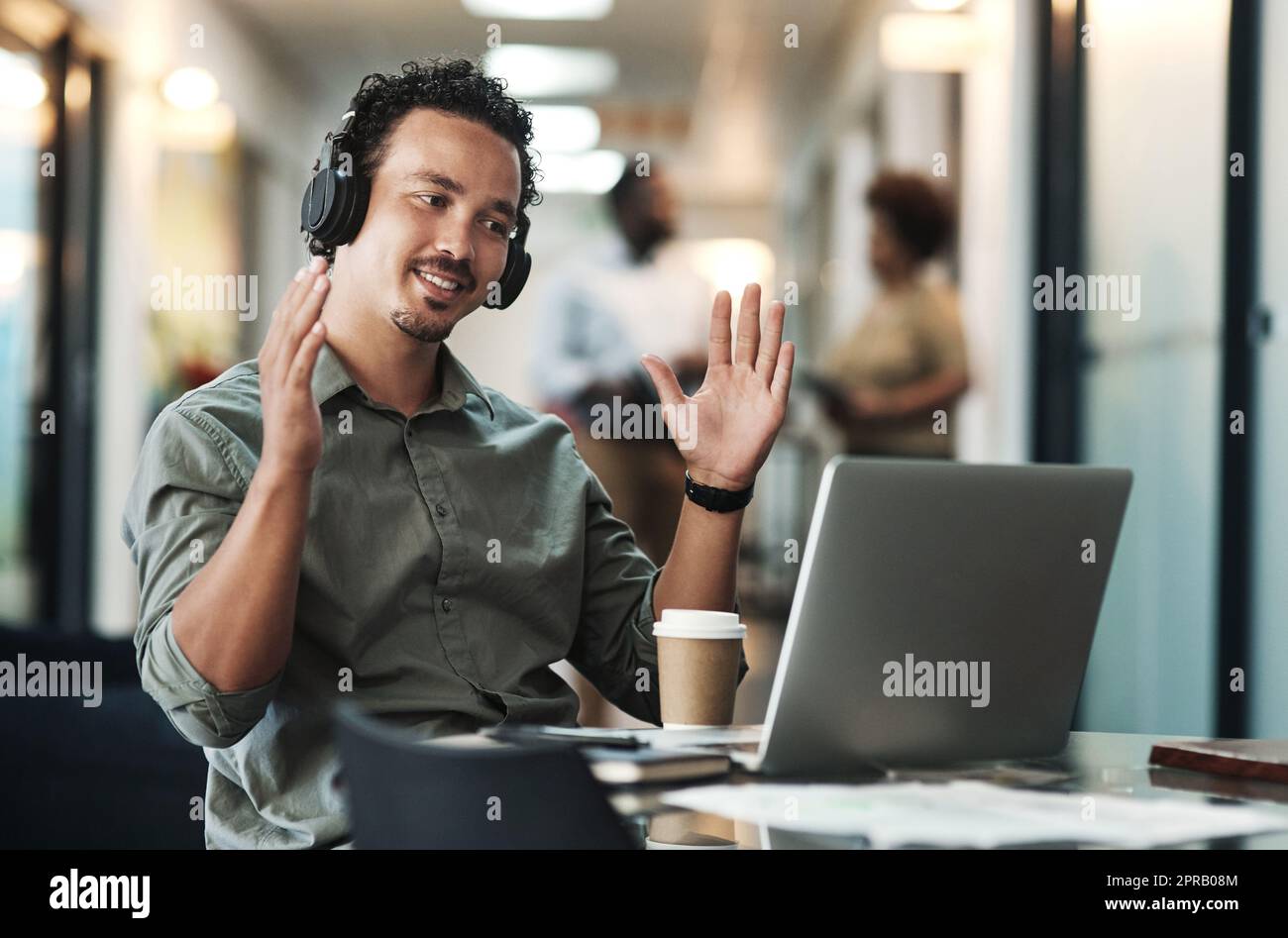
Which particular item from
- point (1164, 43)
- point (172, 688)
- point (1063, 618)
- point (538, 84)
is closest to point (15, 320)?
point (538, 84)

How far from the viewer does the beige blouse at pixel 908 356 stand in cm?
392

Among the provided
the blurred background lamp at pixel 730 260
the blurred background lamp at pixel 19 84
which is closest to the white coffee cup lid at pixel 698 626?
the blurred background lamp at pixel 19 84

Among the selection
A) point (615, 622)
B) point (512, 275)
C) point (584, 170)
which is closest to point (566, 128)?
point (584, 170)

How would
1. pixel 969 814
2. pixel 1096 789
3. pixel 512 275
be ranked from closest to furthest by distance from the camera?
pixel 969 814, pixel 1096 789, pixel 512 275

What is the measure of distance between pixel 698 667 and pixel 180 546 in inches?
18.3

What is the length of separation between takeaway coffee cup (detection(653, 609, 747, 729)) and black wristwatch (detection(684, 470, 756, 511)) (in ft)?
0.75

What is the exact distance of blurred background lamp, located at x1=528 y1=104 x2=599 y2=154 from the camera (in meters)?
7.90

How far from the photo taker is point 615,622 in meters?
1.61

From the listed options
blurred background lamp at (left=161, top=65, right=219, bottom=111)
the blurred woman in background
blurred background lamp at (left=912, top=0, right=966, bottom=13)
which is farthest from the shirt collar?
blurred background lamp at (left=161, top=65, right=219, bottom=111)

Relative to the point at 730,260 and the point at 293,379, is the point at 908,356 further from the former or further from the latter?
the point at 730,260

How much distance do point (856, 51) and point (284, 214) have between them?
3.51m

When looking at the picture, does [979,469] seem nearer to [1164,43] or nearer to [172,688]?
[172,688]

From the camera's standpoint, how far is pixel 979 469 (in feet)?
3.35

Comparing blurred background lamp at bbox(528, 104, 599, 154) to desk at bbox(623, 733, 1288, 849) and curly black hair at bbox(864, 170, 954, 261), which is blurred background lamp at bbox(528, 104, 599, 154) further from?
desk at bbox(623, 733, 1288, 849)
